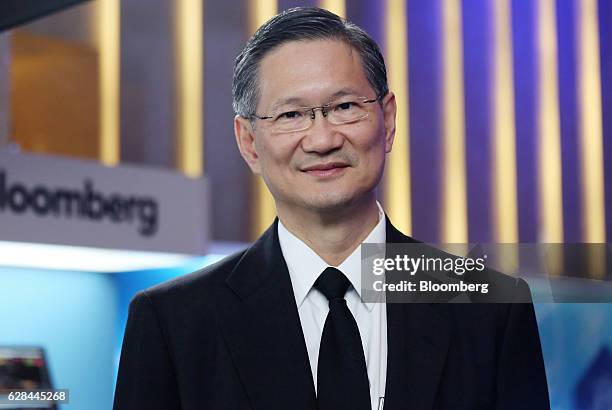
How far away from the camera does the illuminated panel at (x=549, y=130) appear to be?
5637 mm

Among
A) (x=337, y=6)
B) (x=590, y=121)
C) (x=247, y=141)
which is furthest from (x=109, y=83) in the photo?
(x=247, y=141)

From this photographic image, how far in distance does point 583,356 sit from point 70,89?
556 centimetres

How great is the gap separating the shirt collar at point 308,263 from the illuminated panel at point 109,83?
5640 mm

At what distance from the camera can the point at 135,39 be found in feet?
23.0

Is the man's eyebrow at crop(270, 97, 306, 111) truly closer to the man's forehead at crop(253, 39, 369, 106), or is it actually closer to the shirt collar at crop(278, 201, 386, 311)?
the man's forehead at crop(253, 39, 369, 106)

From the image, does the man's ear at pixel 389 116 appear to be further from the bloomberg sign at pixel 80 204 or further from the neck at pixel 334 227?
the bloomberg sign at pixel 80 204

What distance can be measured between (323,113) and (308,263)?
196 millimetres

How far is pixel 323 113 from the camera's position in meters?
1.30

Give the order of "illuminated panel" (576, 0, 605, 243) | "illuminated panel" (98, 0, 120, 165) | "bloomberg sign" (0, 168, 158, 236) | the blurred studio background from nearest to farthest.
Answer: "illuminated panel" (576, 0, 605, 243) → "bloomberg sign" (0, 168, 158, 236) → the blurred studio background → "illuminated panel" (98, 0, 120, 165)

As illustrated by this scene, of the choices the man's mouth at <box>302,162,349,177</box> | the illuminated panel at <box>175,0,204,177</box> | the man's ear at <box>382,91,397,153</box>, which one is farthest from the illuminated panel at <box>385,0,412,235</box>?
the man's mouth at <box>302,162,349,177</box>

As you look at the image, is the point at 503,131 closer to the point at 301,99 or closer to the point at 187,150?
the point at 187,150

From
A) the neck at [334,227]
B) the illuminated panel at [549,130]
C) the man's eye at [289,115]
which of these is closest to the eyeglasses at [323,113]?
the man's eye at [289,115]

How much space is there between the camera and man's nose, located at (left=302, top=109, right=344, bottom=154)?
1.28 meters

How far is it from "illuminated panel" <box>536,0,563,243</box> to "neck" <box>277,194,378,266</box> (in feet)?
13.2
